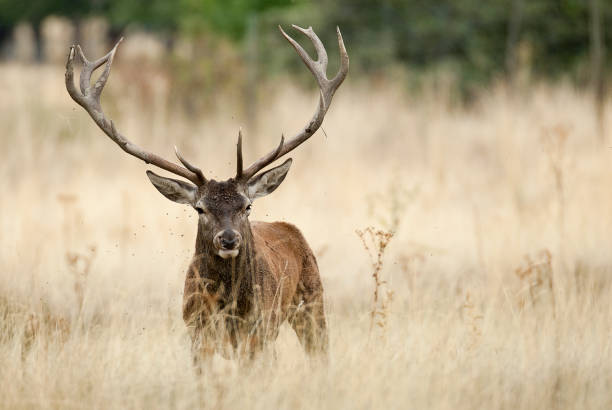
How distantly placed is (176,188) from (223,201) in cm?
43

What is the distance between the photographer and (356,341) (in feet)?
18.0

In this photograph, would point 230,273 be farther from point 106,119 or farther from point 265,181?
point 106,119

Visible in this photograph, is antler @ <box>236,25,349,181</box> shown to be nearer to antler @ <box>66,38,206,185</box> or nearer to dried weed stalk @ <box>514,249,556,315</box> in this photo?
antler @ <box>66,38,206,185</box>

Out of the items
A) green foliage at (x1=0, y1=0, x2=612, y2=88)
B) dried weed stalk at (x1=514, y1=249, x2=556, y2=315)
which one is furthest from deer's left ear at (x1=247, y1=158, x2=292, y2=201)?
green foliage at (x1=0, y1=0, x2=612, y2=88)

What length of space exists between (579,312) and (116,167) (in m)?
6.98

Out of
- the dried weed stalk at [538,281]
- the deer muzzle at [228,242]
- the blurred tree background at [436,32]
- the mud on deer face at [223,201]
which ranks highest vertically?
the blurred tree background at [436,32]

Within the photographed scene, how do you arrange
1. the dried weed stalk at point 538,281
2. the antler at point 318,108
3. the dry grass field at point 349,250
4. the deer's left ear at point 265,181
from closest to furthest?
1. the dry grass field at point 349,250
2. the antler at point 318,108
3. the deer's left ear at point 265,181
4. the dried weed stalk at point 538,281

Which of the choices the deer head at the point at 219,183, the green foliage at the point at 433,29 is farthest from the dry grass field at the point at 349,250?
the green foliage at the point at 433,29

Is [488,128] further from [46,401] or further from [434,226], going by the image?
[46,401]

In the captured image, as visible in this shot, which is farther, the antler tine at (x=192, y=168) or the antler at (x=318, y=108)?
the antler at (x=318, y=108)

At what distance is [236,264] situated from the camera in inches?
213

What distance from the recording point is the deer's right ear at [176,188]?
5645 mm

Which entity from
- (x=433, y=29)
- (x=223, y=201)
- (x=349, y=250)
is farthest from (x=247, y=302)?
(x=433, y=29)

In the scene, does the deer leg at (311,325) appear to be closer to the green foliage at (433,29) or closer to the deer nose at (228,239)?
the deer nose at (228,239)
